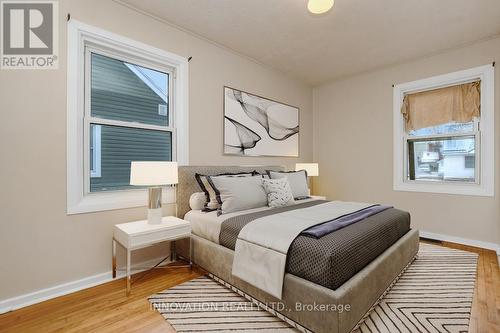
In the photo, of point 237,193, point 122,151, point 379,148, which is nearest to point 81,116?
point 122,151

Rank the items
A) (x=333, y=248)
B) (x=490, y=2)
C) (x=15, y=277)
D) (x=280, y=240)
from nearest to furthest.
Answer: (x=333, y=248) < (x=280, y=240) < (x=15, y=277) < (x=490, y=2)

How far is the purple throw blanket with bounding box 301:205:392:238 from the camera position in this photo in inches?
65.7

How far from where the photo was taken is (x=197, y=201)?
267 centimetres

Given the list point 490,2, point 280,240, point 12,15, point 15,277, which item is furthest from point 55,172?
point 490,2

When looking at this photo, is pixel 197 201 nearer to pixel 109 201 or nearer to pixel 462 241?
pixel 109 201

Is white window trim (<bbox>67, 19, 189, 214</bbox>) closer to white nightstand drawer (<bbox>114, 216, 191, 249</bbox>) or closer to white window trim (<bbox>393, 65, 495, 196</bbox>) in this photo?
white nightstand drawer (<bbox>114, 216, 191, 249</bbox>)

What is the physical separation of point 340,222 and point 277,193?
95 centimetres

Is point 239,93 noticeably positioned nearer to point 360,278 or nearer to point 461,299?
point 360,278

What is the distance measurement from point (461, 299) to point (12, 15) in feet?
14.0

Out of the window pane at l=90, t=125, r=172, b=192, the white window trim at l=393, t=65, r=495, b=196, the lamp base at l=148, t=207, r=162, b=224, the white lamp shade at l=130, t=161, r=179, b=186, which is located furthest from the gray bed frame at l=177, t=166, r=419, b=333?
the white window trim at l=393, t=65, r=495, b=196

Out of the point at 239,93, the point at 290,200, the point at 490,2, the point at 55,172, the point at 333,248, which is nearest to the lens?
the point at 333,248

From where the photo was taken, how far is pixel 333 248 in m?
1.49

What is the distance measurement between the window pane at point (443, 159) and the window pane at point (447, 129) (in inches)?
3.9

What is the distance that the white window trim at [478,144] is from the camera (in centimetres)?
306
